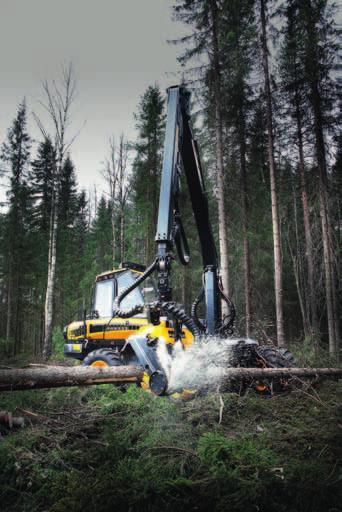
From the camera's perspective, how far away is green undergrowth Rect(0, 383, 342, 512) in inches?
98.1

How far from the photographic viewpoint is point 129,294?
8266 mm

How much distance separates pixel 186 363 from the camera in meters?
4.80

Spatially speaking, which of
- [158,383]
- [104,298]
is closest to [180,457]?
[158,383]

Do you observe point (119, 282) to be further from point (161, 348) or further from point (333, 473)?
point (333, 473)

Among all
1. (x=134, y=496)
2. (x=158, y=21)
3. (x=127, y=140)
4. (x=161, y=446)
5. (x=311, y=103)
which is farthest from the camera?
(x=127, y=140)

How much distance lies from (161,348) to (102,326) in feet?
11.7

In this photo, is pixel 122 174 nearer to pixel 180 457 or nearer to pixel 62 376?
pixel 62 376

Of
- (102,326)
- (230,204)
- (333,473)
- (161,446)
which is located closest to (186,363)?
(161,446)

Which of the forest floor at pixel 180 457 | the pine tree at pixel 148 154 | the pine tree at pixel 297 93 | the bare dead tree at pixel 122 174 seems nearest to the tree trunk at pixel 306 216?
the pine tree at pixel 297 93

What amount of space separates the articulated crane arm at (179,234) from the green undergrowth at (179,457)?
1247 mm

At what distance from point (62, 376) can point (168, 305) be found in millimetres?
1667

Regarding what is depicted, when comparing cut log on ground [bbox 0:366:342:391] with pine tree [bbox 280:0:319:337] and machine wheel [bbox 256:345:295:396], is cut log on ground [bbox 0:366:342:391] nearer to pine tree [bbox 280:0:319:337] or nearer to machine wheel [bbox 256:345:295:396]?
machine wheel [bbox 256:345:295:396]

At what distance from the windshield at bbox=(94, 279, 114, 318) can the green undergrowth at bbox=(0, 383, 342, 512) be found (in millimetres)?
3714

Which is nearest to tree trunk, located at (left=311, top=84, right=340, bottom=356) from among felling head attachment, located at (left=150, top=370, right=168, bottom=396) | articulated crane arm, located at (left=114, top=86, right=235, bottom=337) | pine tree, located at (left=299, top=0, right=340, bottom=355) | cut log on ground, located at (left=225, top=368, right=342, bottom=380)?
pine tree, located at (left=299, top=0, right=340, bottom=355)
